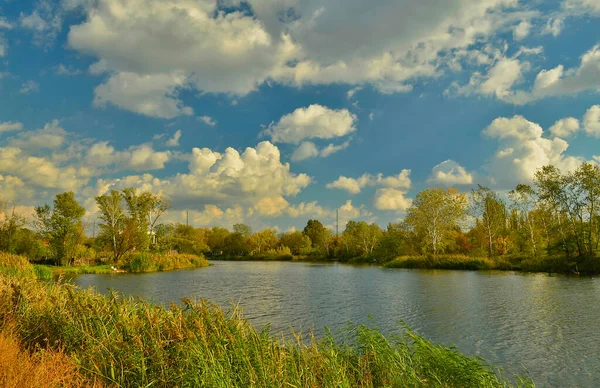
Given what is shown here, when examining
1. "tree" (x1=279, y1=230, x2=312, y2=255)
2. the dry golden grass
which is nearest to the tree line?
"tree" (x1=279, y1=230, x2=312, y2=255)

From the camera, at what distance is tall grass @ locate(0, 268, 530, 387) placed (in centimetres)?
698

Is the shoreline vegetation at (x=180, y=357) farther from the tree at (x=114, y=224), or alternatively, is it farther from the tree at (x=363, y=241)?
the tree at (x=363, y=241)

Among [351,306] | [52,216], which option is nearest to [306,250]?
[52,216]

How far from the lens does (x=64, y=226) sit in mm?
52719

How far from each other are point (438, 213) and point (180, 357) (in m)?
60.6

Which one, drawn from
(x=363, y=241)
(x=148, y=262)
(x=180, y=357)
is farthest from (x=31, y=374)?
(x=363, y=241)

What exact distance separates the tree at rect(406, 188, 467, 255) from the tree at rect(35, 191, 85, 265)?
4955cm

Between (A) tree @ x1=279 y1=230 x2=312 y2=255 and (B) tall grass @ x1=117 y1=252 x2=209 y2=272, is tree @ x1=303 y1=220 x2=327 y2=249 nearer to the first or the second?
(A) tree @ x1=279 y1=230 x2=312 y2=255

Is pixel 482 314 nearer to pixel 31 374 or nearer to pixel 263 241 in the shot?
pixel 31 374

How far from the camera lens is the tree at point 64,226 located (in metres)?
52.3

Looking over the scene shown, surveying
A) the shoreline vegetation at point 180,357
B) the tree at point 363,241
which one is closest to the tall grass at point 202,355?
the shoreline vegetation at point 180,357

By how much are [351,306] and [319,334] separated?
25.2ft

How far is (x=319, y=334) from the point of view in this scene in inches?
611

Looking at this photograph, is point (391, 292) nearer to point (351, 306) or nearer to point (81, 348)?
point (351, 306)
